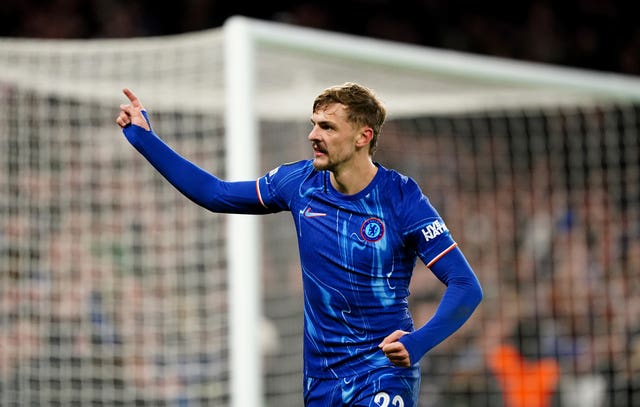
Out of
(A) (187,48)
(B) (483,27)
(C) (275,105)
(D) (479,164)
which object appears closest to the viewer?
(A) (187,48)

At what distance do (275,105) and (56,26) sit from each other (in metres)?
6.54

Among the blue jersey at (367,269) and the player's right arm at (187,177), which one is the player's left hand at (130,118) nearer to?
the player's right arm at (187,177)

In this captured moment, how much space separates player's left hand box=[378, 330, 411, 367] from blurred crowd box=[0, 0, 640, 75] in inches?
431

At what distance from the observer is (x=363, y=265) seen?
13.0ft

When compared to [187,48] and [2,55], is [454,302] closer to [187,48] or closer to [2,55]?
[187,48]

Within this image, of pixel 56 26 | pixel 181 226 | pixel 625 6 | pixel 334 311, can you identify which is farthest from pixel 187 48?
pixel 625 6

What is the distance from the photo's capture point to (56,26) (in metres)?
14.2

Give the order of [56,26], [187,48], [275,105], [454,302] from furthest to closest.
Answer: [56,26], [275,105], [187,48], [454,302]

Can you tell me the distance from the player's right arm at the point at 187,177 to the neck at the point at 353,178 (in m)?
0.36

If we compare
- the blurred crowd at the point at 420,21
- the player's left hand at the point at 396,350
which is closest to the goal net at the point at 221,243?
the player's left hand at the point at 396,350

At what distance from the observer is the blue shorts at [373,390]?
3877 mm

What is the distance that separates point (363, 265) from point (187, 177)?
801 millimetres

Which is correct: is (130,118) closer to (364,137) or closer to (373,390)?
(364,137)

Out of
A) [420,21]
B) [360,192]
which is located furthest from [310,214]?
[420,21]
